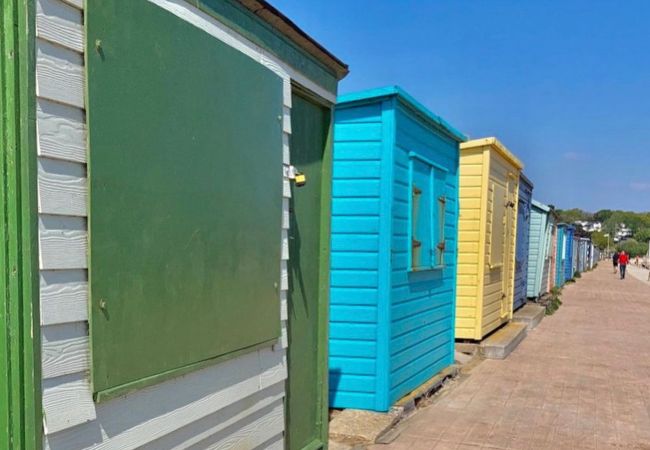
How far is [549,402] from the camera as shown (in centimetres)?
671

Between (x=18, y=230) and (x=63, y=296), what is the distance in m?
0.26

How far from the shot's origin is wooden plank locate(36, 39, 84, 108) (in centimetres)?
184

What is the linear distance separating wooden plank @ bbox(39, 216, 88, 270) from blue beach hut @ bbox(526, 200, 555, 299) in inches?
669

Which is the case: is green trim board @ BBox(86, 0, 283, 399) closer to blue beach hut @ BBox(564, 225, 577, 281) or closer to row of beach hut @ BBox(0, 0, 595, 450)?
row of beach hut @ BBox(0, 0, 595, 450)

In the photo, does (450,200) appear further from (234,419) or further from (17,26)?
(17,26)

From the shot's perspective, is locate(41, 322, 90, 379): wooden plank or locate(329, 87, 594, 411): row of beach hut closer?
locate(41, 322, 90, 379): wooden plank

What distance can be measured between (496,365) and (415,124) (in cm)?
429

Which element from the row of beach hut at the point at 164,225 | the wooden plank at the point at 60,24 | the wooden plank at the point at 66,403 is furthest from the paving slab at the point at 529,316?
the wooden plank at the point at 60,24

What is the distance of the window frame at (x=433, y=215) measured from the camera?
6.00 meters

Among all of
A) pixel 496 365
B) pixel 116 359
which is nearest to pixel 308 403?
pixel 116 359

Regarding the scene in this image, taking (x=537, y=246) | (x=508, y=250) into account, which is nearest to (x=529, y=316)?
(x=508, y=250)

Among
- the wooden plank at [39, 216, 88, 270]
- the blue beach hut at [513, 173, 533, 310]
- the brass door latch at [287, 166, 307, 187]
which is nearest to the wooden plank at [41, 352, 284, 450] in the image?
the wooden plank at [39, 216, 88, 270]

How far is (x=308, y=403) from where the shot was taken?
158 inches

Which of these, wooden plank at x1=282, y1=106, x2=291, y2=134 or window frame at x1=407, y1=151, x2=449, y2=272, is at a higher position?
wooden plank at x1=282, y1=106, x2=291, y2=134
